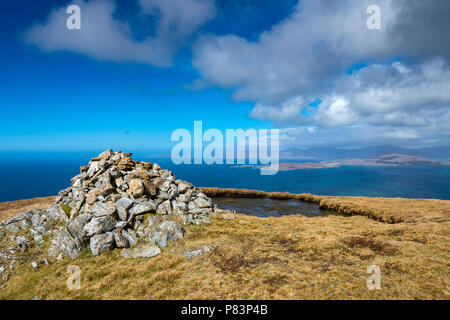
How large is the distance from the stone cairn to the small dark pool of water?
14.1m

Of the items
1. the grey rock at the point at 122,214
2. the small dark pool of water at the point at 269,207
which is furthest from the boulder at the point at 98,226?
the small dark pool of water at the point at 269,207

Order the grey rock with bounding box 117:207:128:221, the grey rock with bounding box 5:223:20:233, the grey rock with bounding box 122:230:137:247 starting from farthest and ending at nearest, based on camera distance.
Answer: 1. the grey rock with bounding box 117:207:128:221
2. the grey rock with bounding box 5:223:20:233
3. the grey rock with bounding box 122:230:137:247

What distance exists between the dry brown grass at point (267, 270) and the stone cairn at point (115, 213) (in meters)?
1.18

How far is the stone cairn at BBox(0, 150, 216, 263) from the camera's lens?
15.3m

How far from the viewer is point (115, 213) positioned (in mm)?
17188

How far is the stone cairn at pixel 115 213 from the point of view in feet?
50.2

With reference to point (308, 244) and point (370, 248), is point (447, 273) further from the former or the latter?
point (308, 244)

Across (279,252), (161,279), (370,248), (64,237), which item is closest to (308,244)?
(279,252)

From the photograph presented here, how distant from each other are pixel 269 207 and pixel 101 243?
3101 cm

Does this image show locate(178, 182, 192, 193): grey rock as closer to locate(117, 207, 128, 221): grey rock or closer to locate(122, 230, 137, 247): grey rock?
locate(117, 207, 128, 221): grey rock

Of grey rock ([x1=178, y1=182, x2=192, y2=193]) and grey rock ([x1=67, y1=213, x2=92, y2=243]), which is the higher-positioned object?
grey rock ([x1=178, y1=182, x2=192, y2=193])

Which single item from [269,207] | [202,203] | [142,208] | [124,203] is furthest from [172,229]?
[269,207]

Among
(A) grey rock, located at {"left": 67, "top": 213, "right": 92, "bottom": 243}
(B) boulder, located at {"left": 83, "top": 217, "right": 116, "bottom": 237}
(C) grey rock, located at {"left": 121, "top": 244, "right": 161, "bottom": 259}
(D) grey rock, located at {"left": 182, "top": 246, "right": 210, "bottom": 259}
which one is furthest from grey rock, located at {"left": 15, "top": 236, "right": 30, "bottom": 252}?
(D) grey rock, located at {"left": 182, "top": 246, "right": 210, "bottom": 259}

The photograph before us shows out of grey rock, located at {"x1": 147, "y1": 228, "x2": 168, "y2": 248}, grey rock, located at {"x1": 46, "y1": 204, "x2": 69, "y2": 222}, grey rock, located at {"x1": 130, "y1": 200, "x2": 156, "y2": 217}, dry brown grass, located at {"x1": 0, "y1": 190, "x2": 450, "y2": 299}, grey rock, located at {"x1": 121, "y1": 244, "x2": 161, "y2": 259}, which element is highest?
grey rock, located at {"x1": 130, "y1": 200, "x2": 156, "y2": 217}
